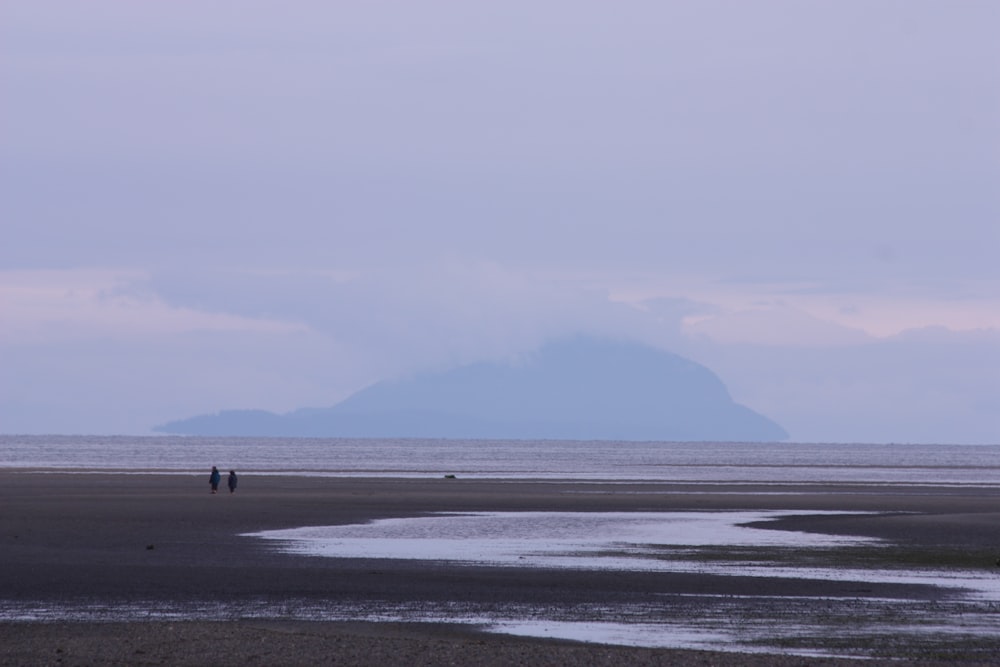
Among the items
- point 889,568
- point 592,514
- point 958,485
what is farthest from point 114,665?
point 958,485

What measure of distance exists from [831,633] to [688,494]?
45.2 meters

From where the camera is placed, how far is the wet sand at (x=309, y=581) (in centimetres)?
1809

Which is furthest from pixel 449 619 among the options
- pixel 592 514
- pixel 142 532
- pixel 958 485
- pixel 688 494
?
pixel 958 485

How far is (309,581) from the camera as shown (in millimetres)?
26578

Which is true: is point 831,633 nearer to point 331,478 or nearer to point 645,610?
point 645,610

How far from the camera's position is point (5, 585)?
83.9ft

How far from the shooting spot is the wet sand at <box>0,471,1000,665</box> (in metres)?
18.1

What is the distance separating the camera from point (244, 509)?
49.6m

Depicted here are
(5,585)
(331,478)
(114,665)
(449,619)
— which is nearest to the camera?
(114,665)

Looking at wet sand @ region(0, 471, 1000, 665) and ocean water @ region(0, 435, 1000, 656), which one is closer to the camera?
wet sand @ region(0, 471, 1000, 665)

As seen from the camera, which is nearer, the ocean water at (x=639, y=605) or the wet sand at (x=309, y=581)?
the wet sand at (x=309, y=581)

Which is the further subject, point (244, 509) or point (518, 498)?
point (518, 498)

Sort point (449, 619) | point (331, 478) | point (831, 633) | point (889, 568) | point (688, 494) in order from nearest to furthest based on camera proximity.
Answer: point (831, 633)
point (449, 619)
point (889, 568)
point (688, 494)
point (331, 478)

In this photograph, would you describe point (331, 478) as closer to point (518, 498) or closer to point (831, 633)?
point (518, 498)
